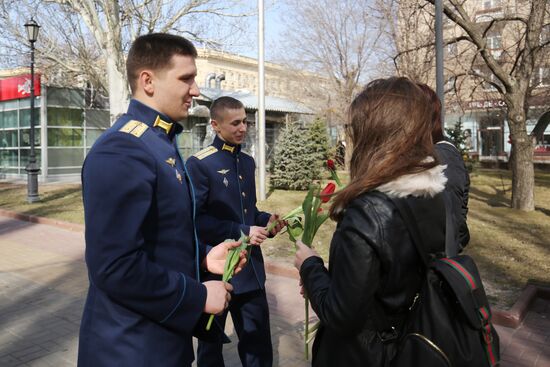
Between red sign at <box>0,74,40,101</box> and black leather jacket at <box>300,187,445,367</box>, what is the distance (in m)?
22.3

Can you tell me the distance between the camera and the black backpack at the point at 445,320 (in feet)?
5.47

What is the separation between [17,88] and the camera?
22.8 meters

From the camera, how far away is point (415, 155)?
1.87 metres

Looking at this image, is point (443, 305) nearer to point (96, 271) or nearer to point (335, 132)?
point (96, 271)

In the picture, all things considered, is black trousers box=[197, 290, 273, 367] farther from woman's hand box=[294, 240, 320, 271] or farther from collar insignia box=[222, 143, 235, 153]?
woman's hand box=[294, 240, 320, 271]

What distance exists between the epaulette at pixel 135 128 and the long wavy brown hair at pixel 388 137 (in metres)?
0.82

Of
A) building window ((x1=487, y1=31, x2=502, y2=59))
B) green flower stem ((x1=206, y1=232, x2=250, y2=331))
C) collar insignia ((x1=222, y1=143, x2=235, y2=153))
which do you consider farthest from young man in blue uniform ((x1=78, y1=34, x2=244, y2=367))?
building window ((x1=487, y1=31, x2=502, y2=59))

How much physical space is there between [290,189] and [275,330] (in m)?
13.6

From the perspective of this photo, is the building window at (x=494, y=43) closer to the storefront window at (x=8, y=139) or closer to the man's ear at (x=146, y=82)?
the man's ear at (x=146, y=82)

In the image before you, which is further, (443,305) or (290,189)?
(290,189)

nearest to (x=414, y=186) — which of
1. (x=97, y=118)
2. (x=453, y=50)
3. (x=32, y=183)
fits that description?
(x=32, y=183)

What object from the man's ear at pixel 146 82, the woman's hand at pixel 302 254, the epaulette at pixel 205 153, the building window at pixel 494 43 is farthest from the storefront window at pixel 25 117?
the woman's hand at pixel 302 254

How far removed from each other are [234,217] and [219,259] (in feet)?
3.35

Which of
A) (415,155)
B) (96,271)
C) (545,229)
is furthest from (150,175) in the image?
(545,229)
